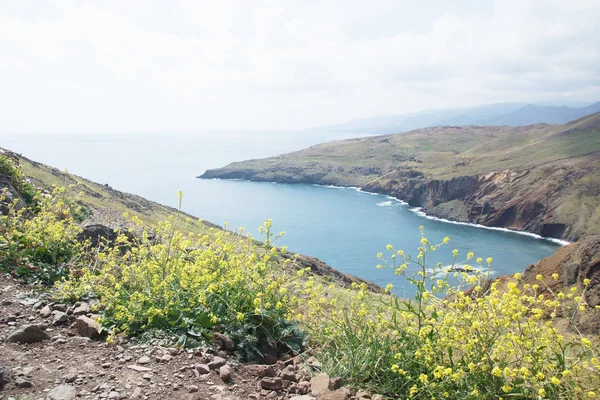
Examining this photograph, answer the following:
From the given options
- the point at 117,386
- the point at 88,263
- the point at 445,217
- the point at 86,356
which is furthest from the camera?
the point at 445,217

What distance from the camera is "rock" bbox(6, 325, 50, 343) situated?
16.9 ft

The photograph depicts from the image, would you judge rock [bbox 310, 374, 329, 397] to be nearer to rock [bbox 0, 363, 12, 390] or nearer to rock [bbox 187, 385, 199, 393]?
rock [bbox 187, 385, 199, 393]

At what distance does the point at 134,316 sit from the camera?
550 centimetres

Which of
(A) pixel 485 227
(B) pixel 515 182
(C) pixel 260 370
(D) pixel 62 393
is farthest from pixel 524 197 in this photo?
(D) pixel 62 393

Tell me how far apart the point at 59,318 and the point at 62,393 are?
1796mm

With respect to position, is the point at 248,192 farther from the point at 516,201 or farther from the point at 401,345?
the point at 401,345

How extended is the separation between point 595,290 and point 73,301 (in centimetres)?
1409

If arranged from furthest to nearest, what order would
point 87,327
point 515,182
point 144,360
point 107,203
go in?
point 515,182 < point 107,203 < point 87,327 < point 144,360

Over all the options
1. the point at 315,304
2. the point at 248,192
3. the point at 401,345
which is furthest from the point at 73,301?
the point at 248,192

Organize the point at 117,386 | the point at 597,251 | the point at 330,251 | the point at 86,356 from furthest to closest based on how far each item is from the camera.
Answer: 1. the point at 330,251
2. the point at 597,251
3. the point at 86,356
4. the point at 117,386

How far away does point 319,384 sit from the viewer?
4.49 m

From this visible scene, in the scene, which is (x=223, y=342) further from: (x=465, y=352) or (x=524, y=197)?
(x=524, y=197)

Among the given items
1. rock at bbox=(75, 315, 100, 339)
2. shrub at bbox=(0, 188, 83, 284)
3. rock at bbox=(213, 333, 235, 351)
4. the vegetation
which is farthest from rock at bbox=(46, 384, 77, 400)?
shrub at bbox=(0, 188, 83, 284)

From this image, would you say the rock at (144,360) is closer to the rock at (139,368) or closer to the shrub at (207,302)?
the rock at (139,368)
